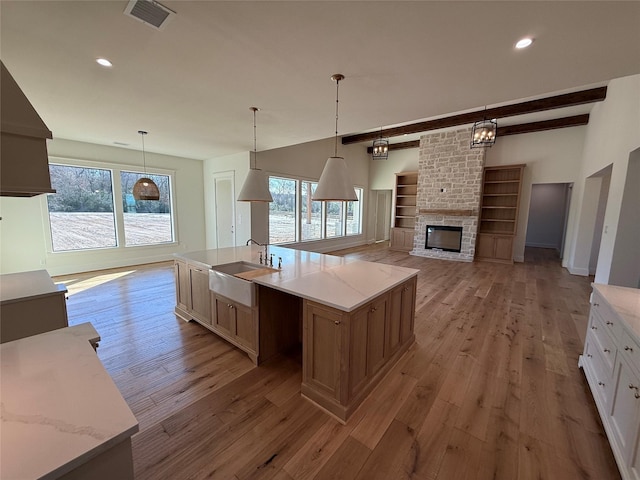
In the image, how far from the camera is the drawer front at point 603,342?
180 cm

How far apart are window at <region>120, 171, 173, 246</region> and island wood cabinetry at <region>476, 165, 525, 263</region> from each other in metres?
8.62

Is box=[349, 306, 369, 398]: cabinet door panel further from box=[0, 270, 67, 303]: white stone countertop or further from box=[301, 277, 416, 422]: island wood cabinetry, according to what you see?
box=[0, 270, 67, 303]: white stone countertop

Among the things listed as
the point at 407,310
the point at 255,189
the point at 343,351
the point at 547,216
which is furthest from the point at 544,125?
the point at 343,351

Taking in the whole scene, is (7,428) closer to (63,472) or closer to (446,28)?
(63,472)

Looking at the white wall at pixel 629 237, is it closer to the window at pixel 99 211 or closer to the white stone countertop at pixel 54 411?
the white stone countertop at pixel 54 411

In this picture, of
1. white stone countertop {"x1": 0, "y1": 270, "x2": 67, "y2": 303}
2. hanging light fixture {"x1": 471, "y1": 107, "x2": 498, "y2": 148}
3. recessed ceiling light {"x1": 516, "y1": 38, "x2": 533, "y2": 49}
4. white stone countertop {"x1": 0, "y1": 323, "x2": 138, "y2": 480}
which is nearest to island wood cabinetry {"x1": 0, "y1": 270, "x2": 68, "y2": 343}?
white stone countertop {"x1": 0, "y1": 270, "x2": 67, "y2": 303}

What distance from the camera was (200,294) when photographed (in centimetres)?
310

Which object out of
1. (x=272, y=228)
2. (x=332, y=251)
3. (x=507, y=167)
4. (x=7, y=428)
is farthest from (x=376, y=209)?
(x=7, y=428)

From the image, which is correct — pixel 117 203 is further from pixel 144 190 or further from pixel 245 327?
pixel 245 327

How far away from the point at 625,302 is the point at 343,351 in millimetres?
2098

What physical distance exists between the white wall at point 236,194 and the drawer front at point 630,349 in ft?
19.0

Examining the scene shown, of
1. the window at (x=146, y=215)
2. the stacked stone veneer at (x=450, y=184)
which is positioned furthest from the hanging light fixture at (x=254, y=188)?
the stacked stone veneer at (x=450, y=184)

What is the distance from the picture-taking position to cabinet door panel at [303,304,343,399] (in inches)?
73.4

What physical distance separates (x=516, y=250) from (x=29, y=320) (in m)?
9.32
